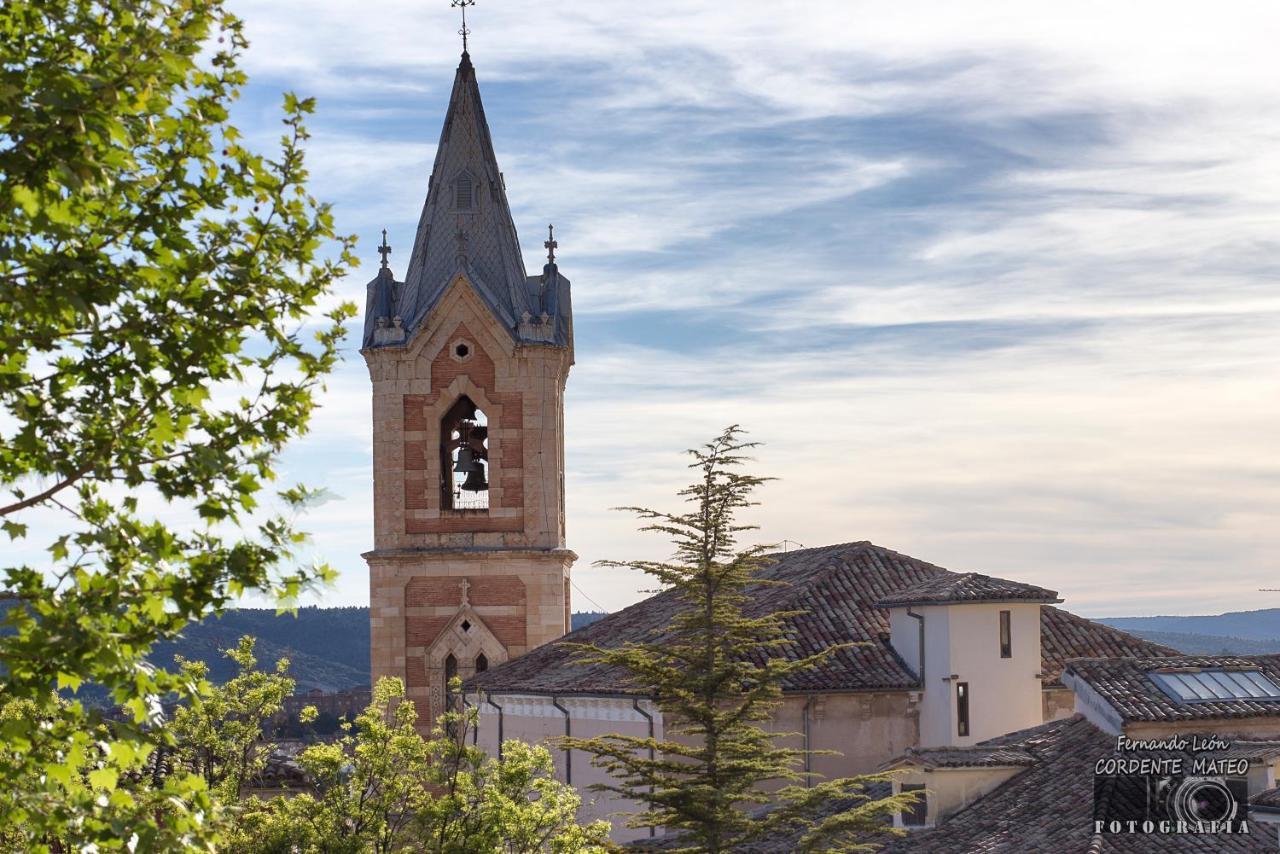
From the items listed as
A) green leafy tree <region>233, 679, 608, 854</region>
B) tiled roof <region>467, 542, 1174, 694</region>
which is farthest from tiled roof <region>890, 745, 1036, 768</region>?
green leafy tree <region>233, 679, 608, 854</region>

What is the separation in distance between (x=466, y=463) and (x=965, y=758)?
74.4ft

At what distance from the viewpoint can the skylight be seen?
3419 cm

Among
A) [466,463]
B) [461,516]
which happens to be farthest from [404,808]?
[466,463]

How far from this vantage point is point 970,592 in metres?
38.4

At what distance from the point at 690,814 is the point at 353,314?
15065 millimetres

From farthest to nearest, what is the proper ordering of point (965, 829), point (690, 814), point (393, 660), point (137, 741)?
point (393, 660) < point (965, 829) < point (690, 814) < point (137, 741)

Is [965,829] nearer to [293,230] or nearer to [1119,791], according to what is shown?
[1119,791]

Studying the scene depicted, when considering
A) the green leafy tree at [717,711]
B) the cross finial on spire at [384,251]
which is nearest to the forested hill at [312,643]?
the cross finial on spire at [384,251]

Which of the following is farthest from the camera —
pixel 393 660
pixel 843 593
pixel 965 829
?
pixel 393 660

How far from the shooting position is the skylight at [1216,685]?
34.2 metres

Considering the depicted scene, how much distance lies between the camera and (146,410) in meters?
12.5

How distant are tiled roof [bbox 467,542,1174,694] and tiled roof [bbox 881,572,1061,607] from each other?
118cm

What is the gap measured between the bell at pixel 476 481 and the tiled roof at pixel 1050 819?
20.9 meters

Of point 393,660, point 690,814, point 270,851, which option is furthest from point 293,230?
point 393,660
